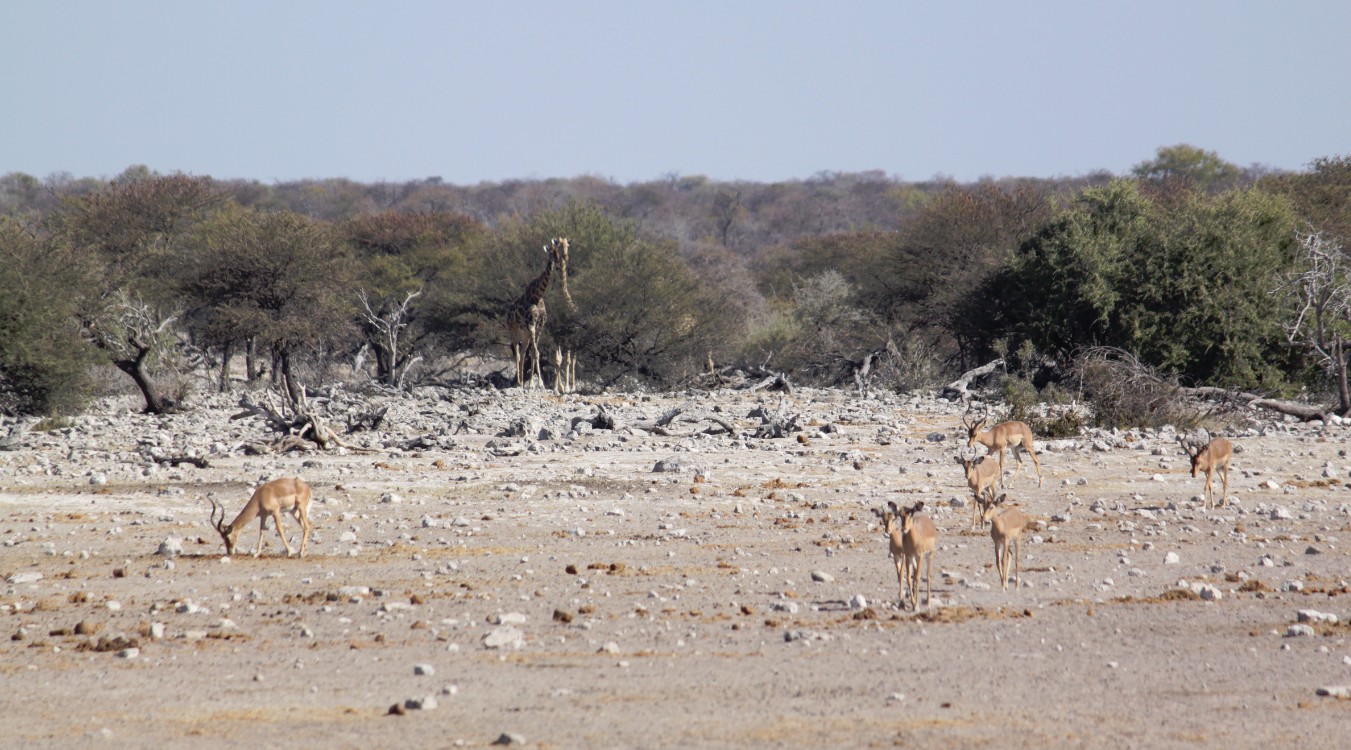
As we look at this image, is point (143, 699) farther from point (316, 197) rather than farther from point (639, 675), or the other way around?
point (316, 197)

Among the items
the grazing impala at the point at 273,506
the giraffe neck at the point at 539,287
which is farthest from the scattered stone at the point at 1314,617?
the giraffe neck at the point at 539,287

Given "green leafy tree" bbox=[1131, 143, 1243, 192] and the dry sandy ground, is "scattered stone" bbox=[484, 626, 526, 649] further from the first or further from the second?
"green leafy tree" bbox=[1131, 143, 1243, 192]

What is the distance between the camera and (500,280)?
35094 mm

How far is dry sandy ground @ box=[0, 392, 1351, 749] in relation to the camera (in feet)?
19.0

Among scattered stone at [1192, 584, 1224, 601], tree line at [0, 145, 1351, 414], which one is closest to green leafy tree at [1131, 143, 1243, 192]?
tree line at [0, 145, 1351, 414]

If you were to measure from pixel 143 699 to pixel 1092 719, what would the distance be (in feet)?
14.6

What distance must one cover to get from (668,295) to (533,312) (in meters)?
4.07

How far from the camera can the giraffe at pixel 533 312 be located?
30.5 meters

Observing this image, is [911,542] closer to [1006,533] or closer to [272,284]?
[1006,533]

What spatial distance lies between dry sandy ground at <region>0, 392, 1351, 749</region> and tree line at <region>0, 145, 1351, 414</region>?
9.78 m

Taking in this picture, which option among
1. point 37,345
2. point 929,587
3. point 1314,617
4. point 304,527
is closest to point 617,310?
point 37,345

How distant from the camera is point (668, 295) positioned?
1308 inches

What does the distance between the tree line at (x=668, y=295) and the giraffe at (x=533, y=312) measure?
1.66 m

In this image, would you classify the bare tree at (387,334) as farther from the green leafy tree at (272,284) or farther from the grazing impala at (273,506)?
the grazing impala at (273,506)
